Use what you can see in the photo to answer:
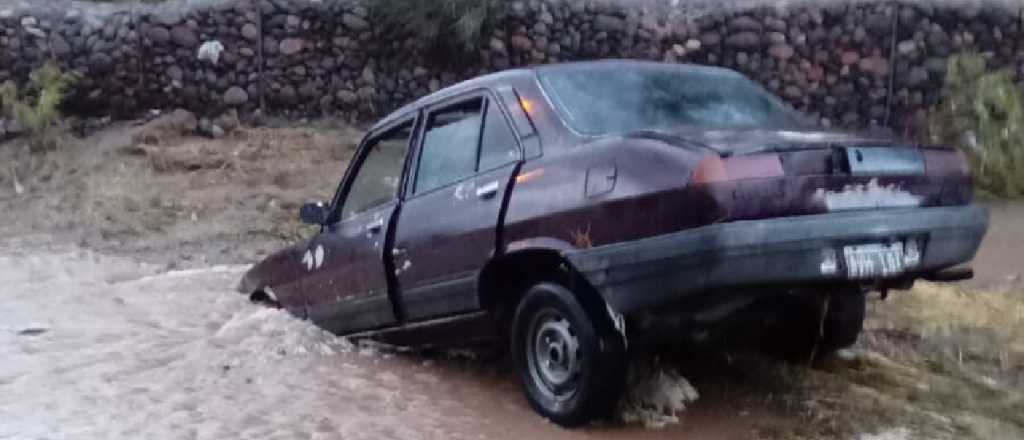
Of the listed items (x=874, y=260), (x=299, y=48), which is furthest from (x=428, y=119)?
(x=299, y=48)

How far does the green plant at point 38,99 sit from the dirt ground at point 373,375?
3264mm

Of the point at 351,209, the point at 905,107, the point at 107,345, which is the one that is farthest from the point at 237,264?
the point at 905,107

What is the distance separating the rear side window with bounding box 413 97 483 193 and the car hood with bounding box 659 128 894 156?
1052 mm

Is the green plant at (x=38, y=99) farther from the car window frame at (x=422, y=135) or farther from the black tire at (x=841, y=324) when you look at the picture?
the black tire at (x=841, y=324)

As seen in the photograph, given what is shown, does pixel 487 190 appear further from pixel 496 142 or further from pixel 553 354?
pixel 553 354

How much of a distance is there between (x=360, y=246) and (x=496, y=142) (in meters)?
1.26

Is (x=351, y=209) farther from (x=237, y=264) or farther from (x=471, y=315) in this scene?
(x=237, y=264)

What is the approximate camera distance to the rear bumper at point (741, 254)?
3988mm

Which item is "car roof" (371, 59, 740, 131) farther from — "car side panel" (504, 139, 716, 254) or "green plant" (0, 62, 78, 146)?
"green plant" (0, 62, 78, 146)

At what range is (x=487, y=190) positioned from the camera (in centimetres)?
498

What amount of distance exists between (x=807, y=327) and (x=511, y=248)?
1.66 meters

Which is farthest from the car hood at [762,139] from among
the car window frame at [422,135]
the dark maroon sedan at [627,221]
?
the car window frame at [422,135]

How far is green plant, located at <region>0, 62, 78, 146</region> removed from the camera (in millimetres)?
13266

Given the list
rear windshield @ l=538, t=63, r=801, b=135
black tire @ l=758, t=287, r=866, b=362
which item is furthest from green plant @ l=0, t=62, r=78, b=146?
black tire @ l=758, t=287, r=866, b=362
